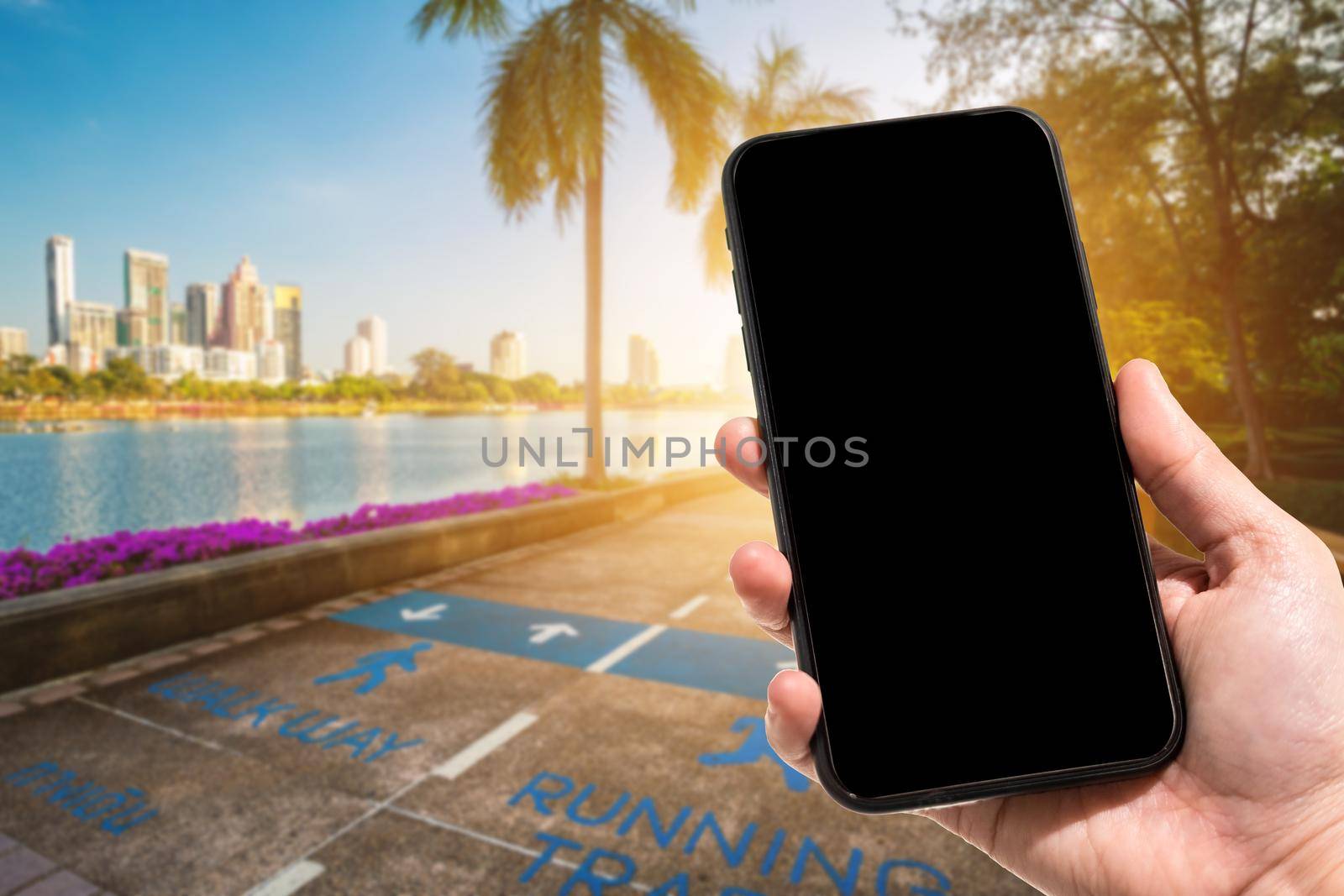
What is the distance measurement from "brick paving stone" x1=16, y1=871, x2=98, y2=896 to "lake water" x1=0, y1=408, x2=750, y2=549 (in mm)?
2618

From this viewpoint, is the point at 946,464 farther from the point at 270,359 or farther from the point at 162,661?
the point at 270,359

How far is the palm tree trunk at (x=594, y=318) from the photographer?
44.6 feet

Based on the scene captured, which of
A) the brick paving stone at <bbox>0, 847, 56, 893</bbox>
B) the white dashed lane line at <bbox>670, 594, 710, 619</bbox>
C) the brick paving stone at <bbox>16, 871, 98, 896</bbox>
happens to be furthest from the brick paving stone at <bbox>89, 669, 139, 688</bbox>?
the white dashed lane line at <bbox>670, 594, 710, 619</bbox>

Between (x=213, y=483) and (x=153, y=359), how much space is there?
66364 millimetres

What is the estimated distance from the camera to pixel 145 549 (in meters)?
6.57

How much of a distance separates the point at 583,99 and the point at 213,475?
14.4 metres

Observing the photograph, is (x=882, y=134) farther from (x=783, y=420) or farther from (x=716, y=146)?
(x=716, y=146)

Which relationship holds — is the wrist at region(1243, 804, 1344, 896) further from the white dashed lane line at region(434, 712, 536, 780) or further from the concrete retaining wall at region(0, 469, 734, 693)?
the concrete retaining wall at region(0, 469, 734, 693)

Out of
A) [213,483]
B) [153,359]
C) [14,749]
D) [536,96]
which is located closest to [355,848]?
[14,749]

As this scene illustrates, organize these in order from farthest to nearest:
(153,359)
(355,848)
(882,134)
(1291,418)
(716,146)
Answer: (153,359), (716,146), (1291,418), (355,848), (882,134)

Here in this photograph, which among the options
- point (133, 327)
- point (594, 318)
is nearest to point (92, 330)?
point (133, 327)

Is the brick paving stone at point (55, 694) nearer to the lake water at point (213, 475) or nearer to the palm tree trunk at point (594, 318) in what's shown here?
the lake water at point (213, 475)

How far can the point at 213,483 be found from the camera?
17.3 m

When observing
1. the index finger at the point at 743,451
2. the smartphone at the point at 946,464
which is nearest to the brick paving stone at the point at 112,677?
Result: the index finger at the point at 743,451
